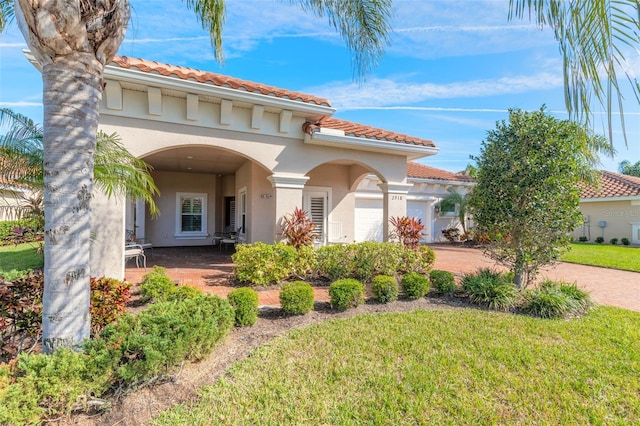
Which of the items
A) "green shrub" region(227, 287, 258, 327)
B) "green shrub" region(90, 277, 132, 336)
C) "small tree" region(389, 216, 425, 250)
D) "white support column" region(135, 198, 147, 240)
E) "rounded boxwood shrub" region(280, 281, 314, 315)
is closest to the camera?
"green shrub" region(90, 277, 132, 336)

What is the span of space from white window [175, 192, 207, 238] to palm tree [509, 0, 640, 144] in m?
16.9

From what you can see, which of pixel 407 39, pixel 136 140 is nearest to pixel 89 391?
pixel 136 140

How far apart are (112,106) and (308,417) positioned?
7.67 m

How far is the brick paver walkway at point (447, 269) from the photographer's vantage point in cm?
736

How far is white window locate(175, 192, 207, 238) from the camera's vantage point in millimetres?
16484

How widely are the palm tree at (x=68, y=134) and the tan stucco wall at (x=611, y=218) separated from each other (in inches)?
1065

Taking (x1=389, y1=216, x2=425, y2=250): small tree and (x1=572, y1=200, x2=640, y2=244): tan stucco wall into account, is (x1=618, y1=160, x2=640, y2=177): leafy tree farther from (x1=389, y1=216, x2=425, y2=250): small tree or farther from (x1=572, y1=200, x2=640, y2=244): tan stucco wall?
(x1=389, y1=216, x2=425, y2=250): small tree

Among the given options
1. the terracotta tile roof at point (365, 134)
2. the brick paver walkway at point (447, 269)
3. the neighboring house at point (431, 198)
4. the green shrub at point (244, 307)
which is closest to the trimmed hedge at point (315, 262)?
the brick paver walkway at point (447, 269)

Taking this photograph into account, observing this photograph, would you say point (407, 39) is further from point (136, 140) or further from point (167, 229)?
point (167, 229)

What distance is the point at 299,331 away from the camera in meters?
5.11

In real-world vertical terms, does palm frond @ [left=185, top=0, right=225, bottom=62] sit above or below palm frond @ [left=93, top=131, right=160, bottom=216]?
above

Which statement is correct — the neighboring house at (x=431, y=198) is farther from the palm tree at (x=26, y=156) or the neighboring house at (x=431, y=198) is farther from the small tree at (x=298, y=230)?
the palm tree at (x=26, y=156)

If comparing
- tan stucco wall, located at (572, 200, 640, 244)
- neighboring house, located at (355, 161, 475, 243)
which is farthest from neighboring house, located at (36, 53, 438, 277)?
tan stucco wall, located at (572, 200, 640, 244)

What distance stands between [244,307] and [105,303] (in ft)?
6.52
